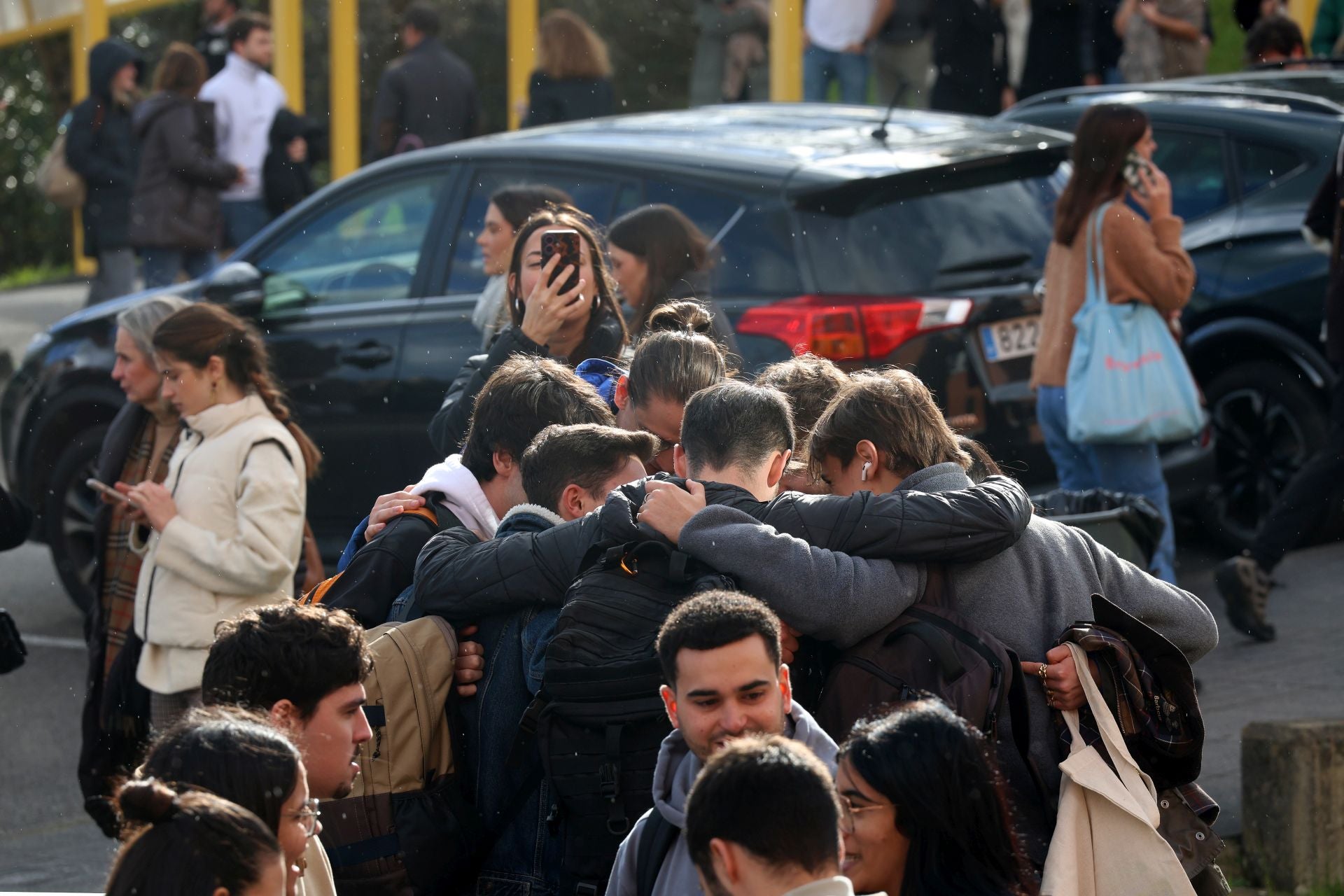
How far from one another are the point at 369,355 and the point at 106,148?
225 inches

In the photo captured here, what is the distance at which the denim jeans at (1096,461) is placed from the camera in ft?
22.2

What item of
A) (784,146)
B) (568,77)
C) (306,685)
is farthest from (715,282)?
(568,77)

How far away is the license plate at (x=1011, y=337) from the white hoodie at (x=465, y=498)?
320 cm

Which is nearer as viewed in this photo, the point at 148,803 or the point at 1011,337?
the point at 148,803

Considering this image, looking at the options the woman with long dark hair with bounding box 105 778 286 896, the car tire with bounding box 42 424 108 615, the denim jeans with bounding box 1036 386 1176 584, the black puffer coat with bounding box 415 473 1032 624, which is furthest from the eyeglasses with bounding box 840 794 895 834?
the car tire with bounding box 42 424 108 615

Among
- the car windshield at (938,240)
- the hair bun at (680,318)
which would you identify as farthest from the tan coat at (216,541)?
the car windshield at (938,240)

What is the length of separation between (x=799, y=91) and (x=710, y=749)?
12.7 metres

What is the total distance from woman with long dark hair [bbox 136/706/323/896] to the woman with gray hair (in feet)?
8.59

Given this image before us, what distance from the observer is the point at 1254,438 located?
8.09m

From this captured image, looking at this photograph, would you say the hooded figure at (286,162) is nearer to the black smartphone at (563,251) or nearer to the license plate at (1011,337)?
the license plate at (1011,337)

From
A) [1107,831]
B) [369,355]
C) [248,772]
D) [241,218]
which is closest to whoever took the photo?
[248,772]

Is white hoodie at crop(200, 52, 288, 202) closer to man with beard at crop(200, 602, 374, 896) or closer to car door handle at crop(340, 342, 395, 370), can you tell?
car door handle at crop(340, 342, 395, 370)

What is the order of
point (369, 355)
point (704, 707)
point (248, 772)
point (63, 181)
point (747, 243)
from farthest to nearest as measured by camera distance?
point (63, 181) < point (369, 355) < point (747, 243) < point (704, 707) < point (248, 772)

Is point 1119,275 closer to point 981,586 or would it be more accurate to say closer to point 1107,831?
point 981,586
